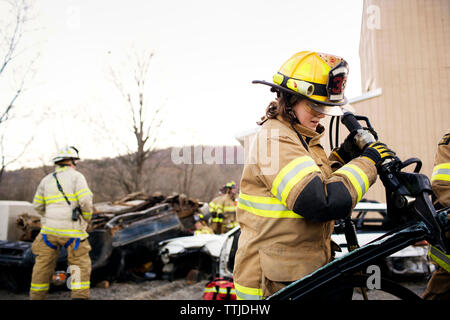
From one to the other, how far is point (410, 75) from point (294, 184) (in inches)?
302

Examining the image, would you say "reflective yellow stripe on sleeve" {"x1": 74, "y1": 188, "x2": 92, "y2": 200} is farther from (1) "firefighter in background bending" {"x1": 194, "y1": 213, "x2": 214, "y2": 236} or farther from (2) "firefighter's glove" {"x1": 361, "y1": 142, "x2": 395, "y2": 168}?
(2) "firefighter's glove" {"x1": 361, "y1": 142, "x2": 395, "y2": 168}

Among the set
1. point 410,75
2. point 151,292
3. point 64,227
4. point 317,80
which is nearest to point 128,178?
point 151,292

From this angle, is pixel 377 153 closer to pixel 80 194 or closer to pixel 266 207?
pixel 266 207

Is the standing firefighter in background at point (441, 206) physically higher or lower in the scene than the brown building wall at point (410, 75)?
lower

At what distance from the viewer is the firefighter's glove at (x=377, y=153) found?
150 centimetres

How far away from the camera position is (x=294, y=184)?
1396 mm

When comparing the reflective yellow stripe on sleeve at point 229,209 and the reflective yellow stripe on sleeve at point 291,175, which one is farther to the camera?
the reflective yellow stripe on sleeve at point 229,209

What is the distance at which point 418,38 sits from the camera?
7.22 m

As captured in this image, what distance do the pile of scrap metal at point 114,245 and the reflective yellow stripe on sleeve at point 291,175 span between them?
17.0 feet

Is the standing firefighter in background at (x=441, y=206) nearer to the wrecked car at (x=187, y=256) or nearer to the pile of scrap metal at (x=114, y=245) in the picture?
the wrecked car at (x=187, y=256)

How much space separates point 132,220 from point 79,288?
2306 mm

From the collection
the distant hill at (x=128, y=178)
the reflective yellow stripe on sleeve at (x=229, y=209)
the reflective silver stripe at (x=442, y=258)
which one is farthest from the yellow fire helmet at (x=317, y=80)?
the distant hill at (x=128, y=178)

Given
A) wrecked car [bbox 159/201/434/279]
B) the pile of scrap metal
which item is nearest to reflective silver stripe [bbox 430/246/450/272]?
wrecked car [bbox 159/201/434/279]
